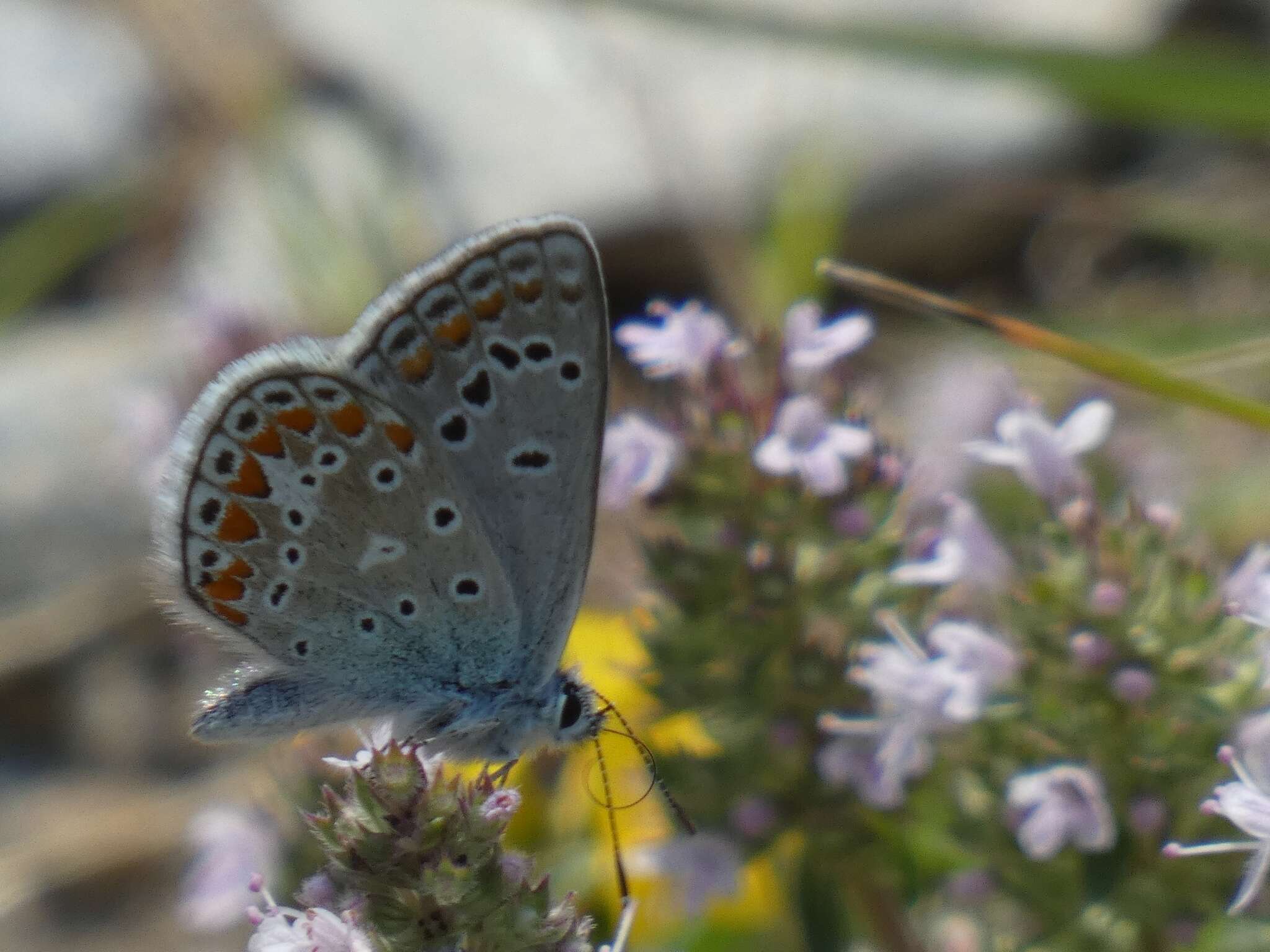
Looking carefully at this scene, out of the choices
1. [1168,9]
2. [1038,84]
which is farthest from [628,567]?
[1168,9]

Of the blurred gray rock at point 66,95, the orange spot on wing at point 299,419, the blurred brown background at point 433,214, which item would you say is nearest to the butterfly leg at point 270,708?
the orange spot on wing at point 299,419

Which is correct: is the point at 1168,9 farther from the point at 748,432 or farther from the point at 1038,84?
the point at 748,432

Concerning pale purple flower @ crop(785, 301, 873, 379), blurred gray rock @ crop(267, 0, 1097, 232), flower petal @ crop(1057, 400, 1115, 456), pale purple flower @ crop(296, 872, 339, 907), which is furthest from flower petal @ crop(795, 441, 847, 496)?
blurred gray rock @ crop(267, 0, 1097, 232)

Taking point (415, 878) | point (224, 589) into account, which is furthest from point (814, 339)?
point (415, 878)

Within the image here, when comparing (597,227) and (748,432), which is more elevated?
(748,432)

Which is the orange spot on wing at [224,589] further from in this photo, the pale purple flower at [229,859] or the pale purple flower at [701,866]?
the pale purple flower at [701,866]

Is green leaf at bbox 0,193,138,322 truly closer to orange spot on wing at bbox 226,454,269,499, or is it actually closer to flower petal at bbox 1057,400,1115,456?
orange spot on wing at bbox 226,454,269,499
